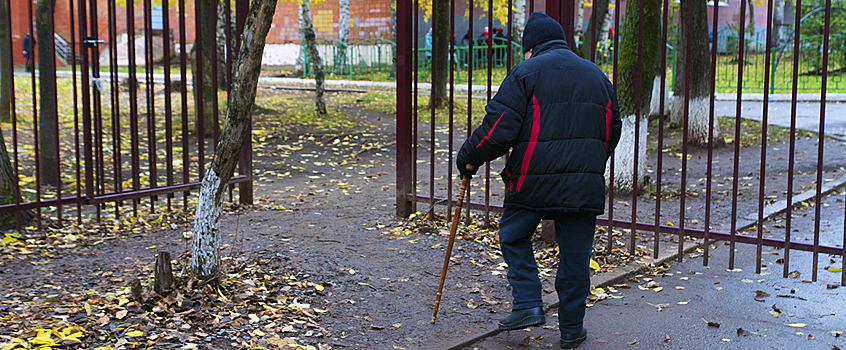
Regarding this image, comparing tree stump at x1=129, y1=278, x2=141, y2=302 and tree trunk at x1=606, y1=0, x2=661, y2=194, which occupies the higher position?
tree trunk at x1=606, y1=0, x2=661, y2=194

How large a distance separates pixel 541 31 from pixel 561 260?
126 cm

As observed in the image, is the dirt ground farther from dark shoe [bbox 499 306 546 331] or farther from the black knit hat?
the black knit hat

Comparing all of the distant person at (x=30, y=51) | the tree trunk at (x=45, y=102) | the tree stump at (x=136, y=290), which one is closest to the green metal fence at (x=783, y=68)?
the distant person at (x=30, y=51)

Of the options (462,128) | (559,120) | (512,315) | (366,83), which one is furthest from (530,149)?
(366,83)

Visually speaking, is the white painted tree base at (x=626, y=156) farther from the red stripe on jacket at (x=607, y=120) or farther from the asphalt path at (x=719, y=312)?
the red stripe on jacket at (x=607, y=120)

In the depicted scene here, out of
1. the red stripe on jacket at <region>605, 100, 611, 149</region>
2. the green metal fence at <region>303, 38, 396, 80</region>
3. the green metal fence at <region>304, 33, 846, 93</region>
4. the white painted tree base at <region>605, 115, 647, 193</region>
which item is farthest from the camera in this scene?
the green metal fence at <region>303, 38, 396, 80</region>

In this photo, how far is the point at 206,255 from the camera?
445 cm

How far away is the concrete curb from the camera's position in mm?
4141

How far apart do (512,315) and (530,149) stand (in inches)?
37.3

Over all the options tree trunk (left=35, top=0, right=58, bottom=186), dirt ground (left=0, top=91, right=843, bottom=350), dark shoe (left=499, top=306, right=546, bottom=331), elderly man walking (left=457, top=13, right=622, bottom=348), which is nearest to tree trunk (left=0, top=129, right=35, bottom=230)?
dirt ground (left=0, top=91, right=843, bottom=350)

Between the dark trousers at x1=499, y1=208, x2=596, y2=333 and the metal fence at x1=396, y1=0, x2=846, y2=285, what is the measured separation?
1311 millimetres

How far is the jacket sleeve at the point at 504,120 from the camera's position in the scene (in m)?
3.79

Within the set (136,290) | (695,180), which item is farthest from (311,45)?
(136,290)

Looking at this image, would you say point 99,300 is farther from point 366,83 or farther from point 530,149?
point 366,83
